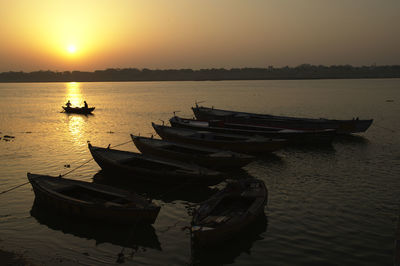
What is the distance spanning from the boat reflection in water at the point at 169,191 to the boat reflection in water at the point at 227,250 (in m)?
4.50

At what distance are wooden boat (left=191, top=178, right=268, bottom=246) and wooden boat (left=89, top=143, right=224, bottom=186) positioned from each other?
8.51ft

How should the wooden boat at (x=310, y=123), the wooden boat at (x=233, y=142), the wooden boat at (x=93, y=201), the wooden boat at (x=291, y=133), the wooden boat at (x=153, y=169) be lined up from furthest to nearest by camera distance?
the wooden boat at (x=310, y=123), the wooden boat at (x=291, y=133), the wooden boat at (x=233, y=142), the wooden boat at (x=153, y=169), the wooden boat at (x=93, y=201)

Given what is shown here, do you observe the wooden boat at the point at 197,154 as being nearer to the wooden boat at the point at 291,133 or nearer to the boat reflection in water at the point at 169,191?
the boat reflection in water at the point at 169,191

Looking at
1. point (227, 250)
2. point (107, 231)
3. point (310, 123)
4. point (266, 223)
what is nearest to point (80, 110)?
point (310, 123)

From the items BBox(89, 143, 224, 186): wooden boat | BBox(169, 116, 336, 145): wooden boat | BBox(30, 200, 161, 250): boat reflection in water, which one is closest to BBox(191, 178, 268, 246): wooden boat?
BBox(30, 200, 161, 250): boat reflection in water

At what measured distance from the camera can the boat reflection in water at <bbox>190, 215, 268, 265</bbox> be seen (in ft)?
38.7

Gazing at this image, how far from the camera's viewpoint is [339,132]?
37188 mm

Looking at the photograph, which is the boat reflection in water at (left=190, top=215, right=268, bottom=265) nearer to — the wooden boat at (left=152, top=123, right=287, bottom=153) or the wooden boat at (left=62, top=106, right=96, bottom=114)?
the wooden boat at (left=152, top=123, right=287, bottom=153)

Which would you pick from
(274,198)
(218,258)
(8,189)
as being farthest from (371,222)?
(8,189)

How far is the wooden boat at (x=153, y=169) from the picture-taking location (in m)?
17.8

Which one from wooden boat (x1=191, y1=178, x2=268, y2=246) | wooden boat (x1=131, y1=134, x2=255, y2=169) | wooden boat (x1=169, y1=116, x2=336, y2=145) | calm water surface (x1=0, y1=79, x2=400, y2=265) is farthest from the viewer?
wooden boat (x1=169, y1=116, x2=336, y2=145)

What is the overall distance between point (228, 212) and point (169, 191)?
→ 515 cm

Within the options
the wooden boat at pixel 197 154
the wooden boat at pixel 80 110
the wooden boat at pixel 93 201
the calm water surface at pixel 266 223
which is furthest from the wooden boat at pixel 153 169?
the wooden boat at pixel 80 110

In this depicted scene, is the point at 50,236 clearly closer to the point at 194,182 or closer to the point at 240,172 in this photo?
the point at 194,182
